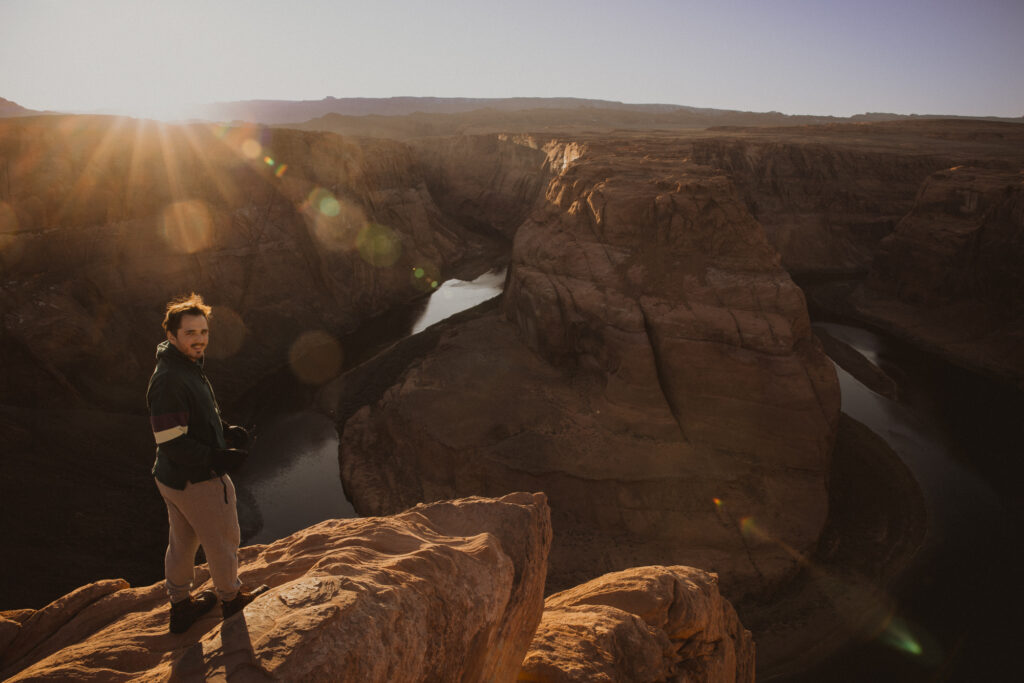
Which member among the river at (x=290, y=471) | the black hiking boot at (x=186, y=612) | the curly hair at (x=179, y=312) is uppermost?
the curly hair at (x=179, y=312)

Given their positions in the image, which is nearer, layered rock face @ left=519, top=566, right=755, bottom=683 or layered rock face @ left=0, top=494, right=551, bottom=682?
layered rock face @ left=0, top=494, right=551, bottom=682

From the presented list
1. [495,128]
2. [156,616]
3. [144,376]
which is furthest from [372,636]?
[495,128]

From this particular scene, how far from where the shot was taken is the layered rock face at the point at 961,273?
91.7ft

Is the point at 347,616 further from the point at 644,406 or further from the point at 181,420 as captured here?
the point at 644,406

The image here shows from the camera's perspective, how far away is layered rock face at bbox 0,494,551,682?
320 centimetres

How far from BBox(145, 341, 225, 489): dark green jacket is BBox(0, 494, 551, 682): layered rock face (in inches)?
40.5

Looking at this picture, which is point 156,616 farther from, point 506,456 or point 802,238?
point 802,238

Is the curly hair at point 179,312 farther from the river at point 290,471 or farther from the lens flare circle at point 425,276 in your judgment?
the lens flare circle at point 425,276

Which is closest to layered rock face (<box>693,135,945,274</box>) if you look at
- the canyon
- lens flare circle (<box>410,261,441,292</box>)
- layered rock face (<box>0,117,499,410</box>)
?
the canyon

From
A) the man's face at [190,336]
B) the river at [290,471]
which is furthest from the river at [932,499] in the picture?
the man's face at [190,336]

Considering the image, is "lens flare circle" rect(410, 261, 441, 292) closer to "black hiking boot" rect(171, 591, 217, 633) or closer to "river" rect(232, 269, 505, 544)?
"river" rect(232, 269, 505, 544)

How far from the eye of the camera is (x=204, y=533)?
411 cm

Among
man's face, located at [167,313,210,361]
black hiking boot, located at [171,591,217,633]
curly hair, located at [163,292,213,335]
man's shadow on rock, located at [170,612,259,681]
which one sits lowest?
black hiking boot, located at [171,591,217,633]

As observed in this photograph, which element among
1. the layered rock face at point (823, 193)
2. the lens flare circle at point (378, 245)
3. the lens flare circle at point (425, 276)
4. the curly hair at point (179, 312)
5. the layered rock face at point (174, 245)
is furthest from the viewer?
the layered rock face at point (823, 193)
